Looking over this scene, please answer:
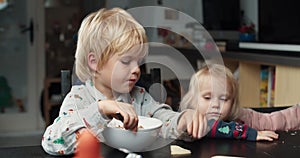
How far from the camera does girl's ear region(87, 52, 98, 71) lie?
0.82m

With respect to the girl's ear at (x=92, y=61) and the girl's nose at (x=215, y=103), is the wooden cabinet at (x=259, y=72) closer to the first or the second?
the girl's nose at (x=215, y=103)

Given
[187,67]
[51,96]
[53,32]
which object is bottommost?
[51,96]

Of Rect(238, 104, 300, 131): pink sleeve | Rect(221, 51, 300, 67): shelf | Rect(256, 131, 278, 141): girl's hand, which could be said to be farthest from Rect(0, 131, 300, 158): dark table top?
Rect(221, 51, 300, 67): shelf

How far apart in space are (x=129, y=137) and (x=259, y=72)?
6.55 ft

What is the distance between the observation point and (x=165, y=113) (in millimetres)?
927

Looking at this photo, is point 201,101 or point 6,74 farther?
point 6,74

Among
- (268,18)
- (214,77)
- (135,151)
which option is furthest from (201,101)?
(268,18)

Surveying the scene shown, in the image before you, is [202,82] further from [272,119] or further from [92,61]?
[272,119]

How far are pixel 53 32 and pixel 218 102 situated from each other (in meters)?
3.65

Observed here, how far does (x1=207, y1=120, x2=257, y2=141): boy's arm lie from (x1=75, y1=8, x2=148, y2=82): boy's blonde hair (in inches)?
11.3

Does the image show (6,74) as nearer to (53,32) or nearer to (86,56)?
(53,32)

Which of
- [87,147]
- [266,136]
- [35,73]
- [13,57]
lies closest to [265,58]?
[266,136]

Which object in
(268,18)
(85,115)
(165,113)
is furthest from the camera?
(268,18)

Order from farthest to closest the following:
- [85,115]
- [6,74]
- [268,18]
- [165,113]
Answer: [6,74]
[268,18]
[165,113]
[85,115]
